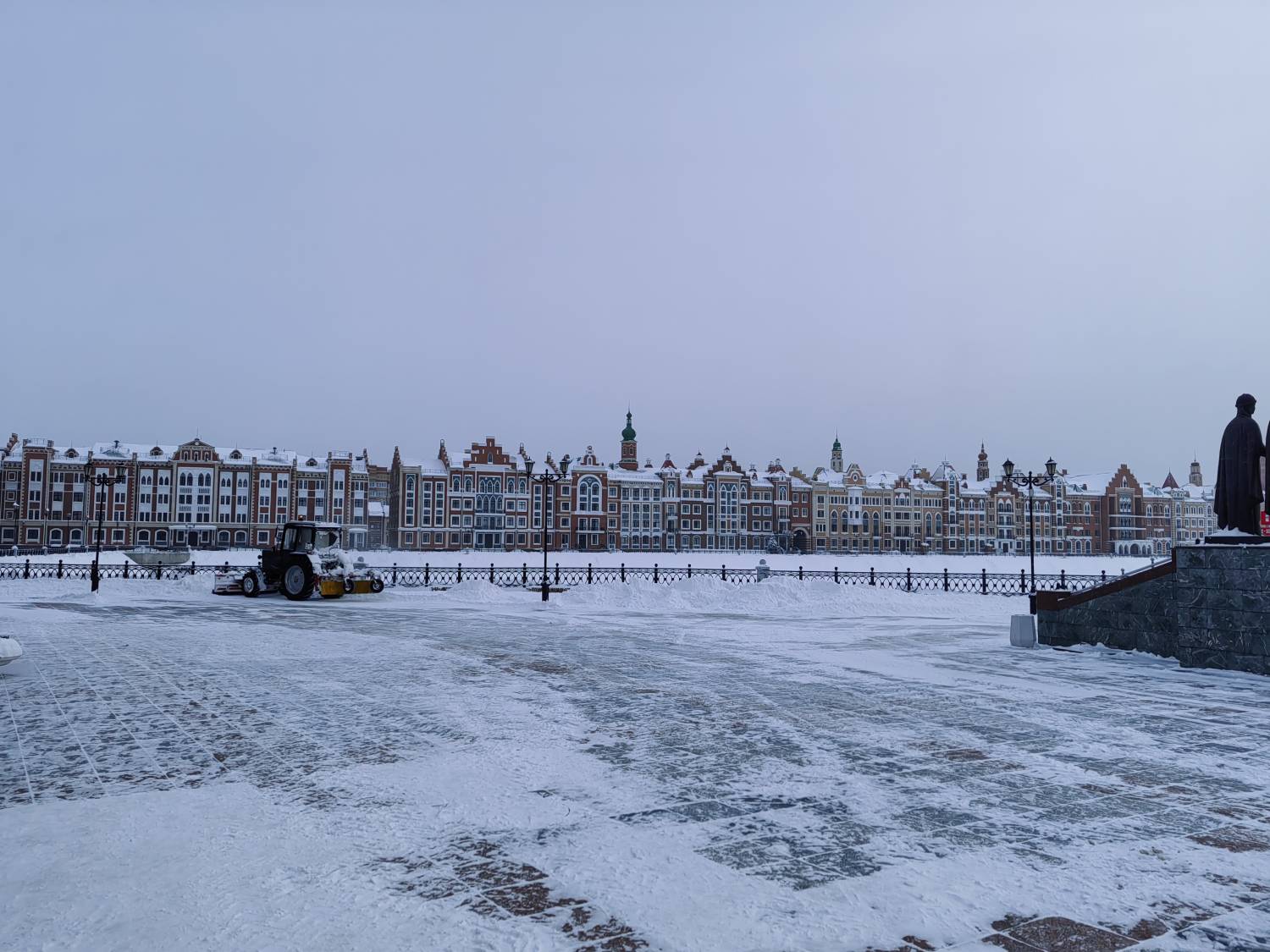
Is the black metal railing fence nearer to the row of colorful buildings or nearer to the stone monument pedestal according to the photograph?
the stone monument pedestal

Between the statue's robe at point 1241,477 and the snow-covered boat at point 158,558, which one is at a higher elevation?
the statue's robe at point 1241,477

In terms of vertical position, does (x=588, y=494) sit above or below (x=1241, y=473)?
above

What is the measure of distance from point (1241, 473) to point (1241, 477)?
72mm

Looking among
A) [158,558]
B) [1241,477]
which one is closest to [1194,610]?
[1241,477]

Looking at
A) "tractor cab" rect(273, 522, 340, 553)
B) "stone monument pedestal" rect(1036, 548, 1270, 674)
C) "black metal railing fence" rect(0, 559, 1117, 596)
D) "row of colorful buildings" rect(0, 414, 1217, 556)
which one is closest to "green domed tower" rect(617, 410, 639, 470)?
"row of colorful buildings" rect(0, 414, 1217, 556)

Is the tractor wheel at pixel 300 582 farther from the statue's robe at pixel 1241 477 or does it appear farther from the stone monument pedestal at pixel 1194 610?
the statue's robe at pixel 1241 477

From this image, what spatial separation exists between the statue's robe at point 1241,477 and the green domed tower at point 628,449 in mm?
85979

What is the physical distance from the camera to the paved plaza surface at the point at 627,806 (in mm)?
4008

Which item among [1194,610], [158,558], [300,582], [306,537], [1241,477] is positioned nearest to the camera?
[1194,610]

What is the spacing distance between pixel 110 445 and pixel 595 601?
81391mm

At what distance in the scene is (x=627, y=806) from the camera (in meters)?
5.84

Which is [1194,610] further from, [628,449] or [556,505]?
[628,449]

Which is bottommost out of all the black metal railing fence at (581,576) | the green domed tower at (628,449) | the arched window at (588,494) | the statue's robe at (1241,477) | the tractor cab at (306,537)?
the black metal railing fence at (581,576)

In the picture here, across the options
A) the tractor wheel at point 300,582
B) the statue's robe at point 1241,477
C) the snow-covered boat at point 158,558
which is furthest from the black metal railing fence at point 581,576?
the statue's robe at point 1241,477
